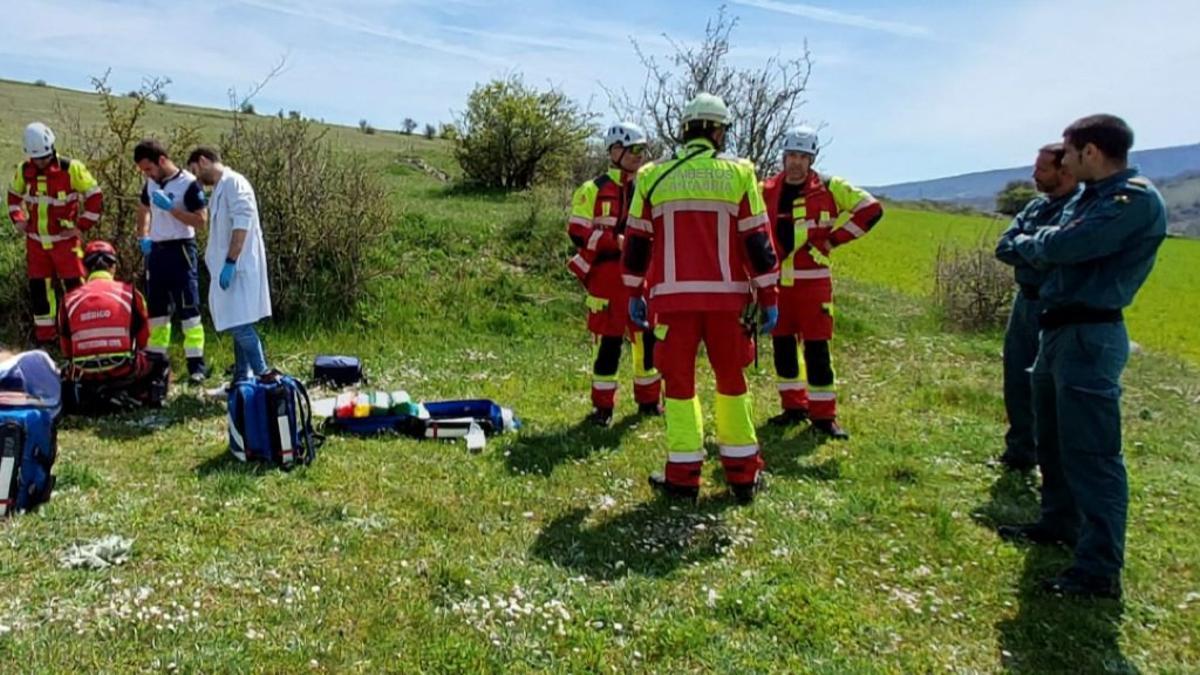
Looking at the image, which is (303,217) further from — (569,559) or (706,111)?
(569,559)

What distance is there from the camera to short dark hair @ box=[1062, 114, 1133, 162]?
14.6 ft

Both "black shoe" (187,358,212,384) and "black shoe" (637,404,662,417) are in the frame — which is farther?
"black shoe" (187,358,212,384)

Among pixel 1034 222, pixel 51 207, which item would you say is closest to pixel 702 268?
pixel 1034 222

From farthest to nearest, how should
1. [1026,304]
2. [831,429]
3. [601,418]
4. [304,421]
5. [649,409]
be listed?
[649,409]
[601,418]
[831,429]
[1026,304]
[304,421]

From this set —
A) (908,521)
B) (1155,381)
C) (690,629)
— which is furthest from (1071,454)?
(1155,381)

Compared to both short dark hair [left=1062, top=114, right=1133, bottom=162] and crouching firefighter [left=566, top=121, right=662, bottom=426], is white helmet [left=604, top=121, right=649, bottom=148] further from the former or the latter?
short dark hair [left=1062, top=114, right=1133, bottom=162]

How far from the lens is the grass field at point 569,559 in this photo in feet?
13.3

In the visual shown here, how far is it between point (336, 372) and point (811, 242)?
17.3 ft

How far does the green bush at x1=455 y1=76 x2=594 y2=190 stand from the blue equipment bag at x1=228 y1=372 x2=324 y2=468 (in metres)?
19.8

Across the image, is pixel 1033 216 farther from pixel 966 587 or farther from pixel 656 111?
Result: pixel 656 111

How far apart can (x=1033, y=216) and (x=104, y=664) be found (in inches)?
257

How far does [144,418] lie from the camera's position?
7664 mm

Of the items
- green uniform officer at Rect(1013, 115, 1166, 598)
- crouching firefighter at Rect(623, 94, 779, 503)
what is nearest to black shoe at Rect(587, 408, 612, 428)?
crouching firefighter at Rect(623, 94, 779, 503)

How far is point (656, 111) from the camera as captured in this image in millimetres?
14172
